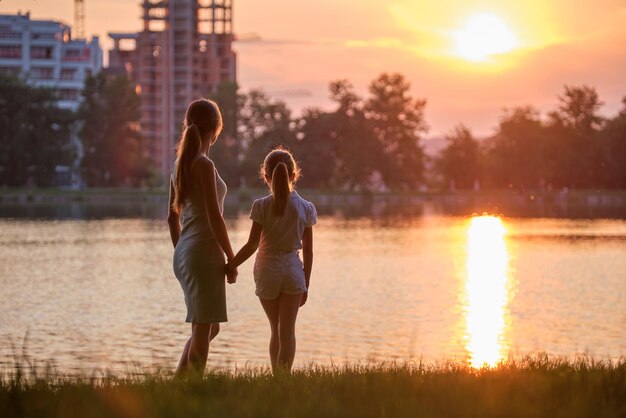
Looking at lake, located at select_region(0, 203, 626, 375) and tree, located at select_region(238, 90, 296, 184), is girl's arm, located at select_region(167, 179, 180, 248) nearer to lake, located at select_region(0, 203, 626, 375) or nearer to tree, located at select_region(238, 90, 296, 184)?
lake, located at select_region(0, 203, 626, 375)

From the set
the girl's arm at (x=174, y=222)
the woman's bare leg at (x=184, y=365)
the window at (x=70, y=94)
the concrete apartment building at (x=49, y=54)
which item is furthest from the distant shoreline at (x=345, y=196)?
the girl's arm at (x=174, y=222)

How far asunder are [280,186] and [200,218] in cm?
83

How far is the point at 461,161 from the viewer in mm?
118875

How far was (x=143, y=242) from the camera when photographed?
56562mm

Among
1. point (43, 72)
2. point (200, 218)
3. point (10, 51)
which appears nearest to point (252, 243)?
point (200, 218)

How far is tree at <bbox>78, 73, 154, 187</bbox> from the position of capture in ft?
374

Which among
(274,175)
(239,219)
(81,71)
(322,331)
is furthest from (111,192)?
(274,175)

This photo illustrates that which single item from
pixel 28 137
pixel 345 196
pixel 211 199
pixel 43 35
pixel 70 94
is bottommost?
pixel 345 196

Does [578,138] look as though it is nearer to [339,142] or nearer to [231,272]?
[339,142]

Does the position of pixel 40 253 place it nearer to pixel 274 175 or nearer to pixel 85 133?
pixel 274 175

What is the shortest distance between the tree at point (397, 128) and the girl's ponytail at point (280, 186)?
347 ft

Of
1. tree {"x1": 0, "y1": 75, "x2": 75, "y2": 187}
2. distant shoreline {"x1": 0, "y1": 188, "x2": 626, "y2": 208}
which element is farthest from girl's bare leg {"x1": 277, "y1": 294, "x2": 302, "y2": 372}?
tree {"x1": 0, "y1": 75, "x2": 75, "y2": 187}

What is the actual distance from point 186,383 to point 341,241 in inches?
1972

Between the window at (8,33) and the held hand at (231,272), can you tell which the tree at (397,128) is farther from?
the held hand at (231,272)
